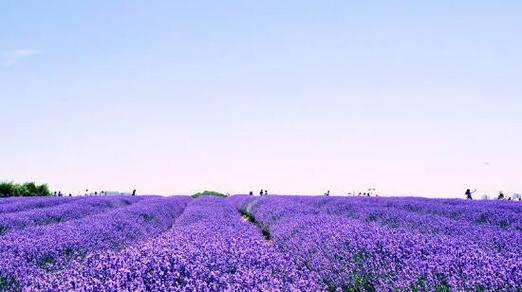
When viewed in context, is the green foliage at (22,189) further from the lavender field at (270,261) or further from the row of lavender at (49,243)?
the lavender field at (270,261)

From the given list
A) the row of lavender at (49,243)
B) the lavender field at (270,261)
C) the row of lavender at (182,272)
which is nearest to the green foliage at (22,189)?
the row of lavender at (49,243)

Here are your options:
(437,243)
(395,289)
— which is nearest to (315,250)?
(437,243)

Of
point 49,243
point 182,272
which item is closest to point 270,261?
point 182,272

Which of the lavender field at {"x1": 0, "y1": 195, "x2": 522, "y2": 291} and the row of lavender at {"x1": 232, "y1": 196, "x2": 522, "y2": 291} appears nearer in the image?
the lavender field at {"x1": 0, "y1": 195, "x2": 522, "y2": 291}

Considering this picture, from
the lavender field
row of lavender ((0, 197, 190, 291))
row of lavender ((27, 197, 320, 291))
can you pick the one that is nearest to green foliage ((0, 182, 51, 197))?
row of lavender ((0, 197, 190, 291))

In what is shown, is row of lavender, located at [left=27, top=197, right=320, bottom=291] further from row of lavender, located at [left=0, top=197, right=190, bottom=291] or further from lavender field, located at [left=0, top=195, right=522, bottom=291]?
row of lavender, located at [left=0, top=197, right=190, bottom=291]

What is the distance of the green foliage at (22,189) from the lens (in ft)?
90.7

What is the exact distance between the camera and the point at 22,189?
2898 cm

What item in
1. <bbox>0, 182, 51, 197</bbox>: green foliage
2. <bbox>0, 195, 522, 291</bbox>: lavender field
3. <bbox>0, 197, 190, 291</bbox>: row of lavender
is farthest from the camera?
<bbox>0, 182, 51, 197</bbox>: green foliage

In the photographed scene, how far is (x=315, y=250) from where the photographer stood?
6609 mm

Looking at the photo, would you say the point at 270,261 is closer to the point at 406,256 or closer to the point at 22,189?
the point at 406,256

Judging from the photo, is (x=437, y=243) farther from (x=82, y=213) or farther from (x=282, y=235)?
(x=82, y=213)

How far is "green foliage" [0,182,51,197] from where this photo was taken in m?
→ 27.7

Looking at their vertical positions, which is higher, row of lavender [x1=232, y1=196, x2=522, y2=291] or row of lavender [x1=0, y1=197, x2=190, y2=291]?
row of lavender [x1=232, y1=196, x2=522, y2=291]
